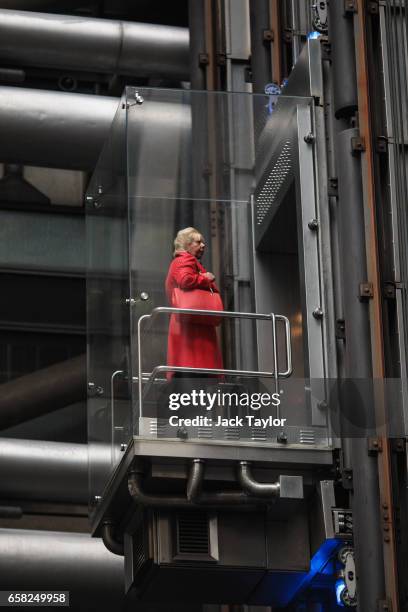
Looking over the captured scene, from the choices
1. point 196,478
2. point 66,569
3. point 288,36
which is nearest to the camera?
point 196,478

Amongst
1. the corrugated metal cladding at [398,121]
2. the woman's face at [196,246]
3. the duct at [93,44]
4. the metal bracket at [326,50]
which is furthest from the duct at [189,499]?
the duct at [93,44]

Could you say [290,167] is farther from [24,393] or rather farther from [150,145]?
[24,393]

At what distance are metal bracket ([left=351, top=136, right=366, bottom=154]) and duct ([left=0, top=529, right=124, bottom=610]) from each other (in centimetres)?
559

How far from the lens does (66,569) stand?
1474cm

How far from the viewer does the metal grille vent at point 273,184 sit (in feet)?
37.8

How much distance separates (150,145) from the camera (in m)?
11.3

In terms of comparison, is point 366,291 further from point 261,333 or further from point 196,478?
point 196,478

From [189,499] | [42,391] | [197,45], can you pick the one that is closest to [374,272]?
[189,499]

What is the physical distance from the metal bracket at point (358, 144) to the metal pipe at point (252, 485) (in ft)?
7.69

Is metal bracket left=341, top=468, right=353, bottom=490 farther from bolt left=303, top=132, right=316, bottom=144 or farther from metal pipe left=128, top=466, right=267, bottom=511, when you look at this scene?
bolt left=303, top=132, right=316, bottom=144

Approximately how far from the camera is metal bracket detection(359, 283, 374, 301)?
10578mm

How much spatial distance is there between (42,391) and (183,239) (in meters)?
6.30

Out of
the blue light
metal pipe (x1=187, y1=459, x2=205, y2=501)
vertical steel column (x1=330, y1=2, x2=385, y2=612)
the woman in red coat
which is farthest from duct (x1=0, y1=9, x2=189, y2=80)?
the blue light

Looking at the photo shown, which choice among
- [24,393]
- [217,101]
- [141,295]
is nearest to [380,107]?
[217,101]
